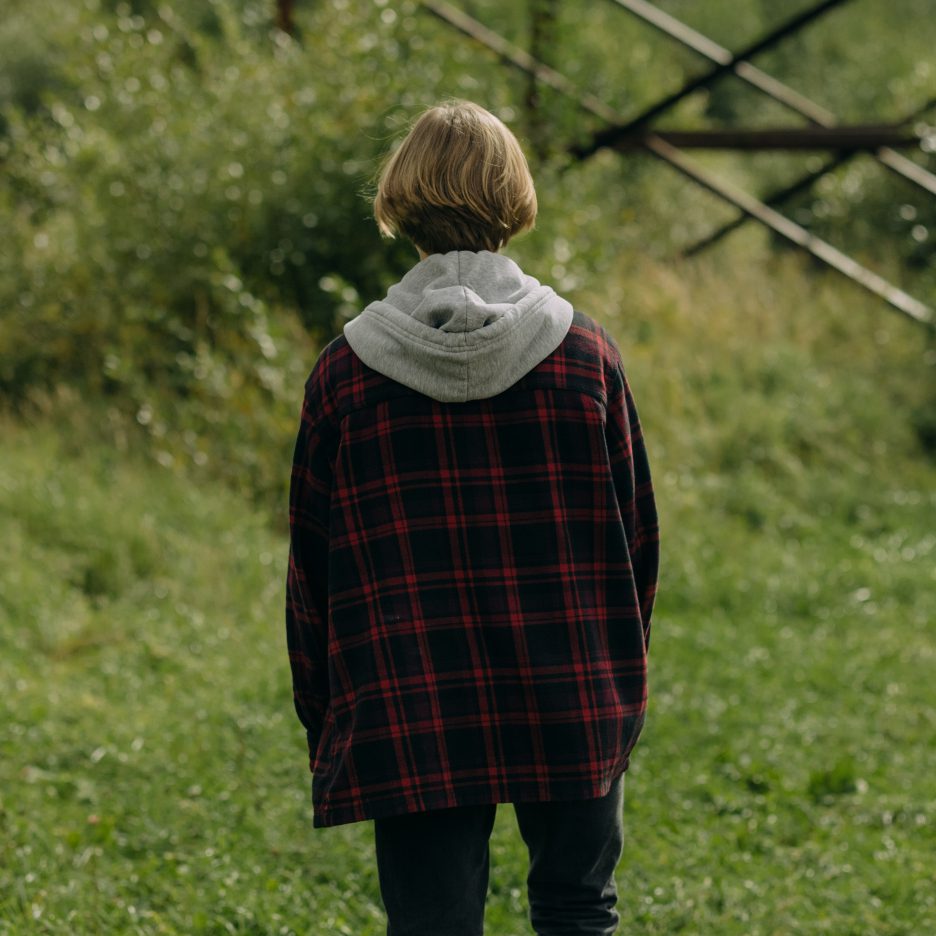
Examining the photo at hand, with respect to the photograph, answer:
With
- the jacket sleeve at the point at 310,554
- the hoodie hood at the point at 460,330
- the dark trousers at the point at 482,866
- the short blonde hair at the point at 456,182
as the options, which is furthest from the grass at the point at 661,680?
the short blonde hair at the point at 456,182

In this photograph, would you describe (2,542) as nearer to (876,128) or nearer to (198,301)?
(198,301)

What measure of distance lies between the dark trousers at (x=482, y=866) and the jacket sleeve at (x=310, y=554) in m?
0.29

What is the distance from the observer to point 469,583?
218cm

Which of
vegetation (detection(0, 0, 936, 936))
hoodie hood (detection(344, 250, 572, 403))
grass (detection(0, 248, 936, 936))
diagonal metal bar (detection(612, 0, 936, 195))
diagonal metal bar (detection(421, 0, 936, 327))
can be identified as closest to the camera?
hoodie hood (detection(344, 250, 572, 403))

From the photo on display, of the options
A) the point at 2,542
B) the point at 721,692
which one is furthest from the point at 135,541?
the point at 721,692

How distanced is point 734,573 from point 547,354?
13.8 ft

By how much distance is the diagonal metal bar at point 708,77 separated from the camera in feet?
29.9

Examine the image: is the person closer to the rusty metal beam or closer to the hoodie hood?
the hoodie hood

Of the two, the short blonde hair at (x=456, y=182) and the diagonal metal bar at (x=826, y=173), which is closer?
the short blonde hair at (x=456, y=182)

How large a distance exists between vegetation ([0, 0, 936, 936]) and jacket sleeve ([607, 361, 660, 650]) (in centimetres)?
143

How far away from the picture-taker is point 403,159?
7.18ft

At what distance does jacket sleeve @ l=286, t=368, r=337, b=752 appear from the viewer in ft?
7.30

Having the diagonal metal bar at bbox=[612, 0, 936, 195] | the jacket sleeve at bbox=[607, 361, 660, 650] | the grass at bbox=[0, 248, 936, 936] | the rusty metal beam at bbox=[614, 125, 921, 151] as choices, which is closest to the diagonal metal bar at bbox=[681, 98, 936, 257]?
the diagonal metal bar at bbox=[612, 0, 936, 195]

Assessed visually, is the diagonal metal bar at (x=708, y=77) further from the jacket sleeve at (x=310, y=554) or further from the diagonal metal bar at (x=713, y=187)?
the jacket sleeve at (x=310, y=554)
